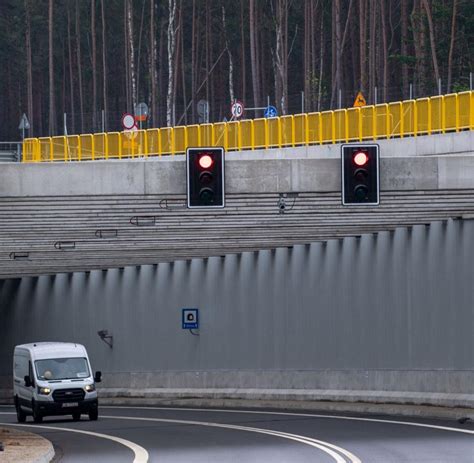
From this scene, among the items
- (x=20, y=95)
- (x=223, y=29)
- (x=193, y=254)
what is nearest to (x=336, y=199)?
(x=193, y=254)

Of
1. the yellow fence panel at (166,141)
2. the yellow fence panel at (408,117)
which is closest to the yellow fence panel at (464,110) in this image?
the yellow fence panel at (408,117)

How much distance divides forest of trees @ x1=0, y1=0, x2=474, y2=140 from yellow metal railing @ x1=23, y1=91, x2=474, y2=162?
81.7ft

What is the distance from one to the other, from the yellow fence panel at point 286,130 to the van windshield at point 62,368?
12.3 m

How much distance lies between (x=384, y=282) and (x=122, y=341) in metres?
12.9

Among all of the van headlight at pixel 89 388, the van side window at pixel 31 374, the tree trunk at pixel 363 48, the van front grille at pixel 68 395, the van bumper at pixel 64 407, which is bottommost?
the van bumper at pixel 64 407

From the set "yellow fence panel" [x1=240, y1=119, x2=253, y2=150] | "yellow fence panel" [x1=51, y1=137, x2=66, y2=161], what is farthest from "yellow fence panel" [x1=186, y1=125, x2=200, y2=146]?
"yellow fence panel" [x1=51, y1=137, x2=66, y2=161]

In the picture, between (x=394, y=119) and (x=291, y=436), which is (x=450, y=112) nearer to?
(x=394, y=119)

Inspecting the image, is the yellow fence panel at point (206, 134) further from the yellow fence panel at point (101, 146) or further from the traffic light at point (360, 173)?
the traffic light at point (360, 173)

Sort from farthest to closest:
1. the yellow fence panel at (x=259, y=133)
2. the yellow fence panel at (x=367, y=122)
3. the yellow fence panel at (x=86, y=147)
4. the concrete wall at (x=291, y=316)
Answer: the yellow fence panel at (x=86, y=147), the yellow fence panel at (x=259, y=133), the yellow fence panel at (x=367, y=122), the concrete wall at (x=291, y=316)

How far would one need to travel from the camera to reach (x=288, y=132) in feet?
156

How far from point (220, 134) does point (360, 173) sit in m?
24.7

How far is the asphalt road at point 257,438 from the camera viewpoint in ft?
76.9

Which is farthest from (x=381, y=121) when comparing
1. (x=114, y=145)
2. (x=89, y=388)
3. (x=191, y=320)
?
(x=114, y=145)

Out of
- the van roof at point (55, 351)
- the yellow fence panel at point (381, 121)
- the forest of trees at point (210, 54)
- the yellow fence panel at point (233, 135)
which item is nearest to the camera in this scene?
the van roof at point (55, 351)
